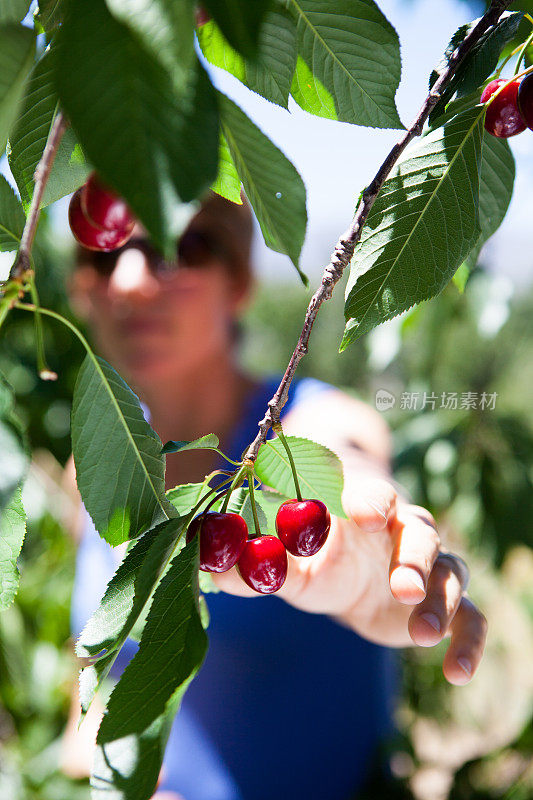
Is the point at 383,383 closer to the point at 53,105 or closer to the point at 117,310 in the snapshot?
the point at 117,310

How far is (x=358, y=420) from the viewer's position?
1499mm

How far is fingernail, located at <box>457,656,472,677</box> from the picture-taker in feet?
1.68

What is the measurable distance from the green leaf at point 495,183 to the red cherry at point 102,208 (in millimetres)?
245

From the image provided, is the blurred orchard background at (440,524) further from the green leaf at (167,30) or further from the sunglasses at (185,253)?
the green leaf at (167,30)

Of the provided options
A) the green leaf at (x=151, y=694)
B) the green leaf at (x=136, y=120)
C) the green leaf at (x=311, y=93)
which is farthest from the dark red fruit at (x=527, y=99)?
the green leaf at (x=151, y=694)

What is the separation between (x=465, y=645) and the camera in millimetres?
528

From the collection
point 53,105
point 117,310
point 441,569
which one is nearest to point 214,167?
point 53,105

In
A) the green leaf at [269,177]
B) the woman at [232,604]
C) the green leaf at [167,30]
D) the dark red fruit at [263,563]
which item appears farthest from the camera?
the woman at [232,604]

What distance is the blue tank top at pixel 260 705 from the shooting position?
1416 millimetres

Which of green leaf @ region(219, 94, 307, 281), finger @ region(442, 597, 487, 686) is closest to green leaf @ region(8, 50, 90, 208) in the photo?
green leaf @ region(219, 94, 307, 281)

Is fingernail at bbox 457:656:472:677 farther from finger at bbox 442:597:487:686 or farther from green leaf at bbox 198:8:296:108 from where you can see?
green leaf at bbox 198:8:296:108

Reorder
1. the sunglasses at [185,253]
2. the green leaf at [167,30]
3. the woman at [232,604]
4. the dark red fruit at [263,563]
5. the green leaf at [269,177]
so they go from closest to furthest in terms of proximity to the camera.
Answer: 1. the green leaf at [167,30]
2. the green leaf at [269,177]
3. the dark red fruit at [263,563]
4. the sunglasses at [185,253]
5. the woman at [232,604]

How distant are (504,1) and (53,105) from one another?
10.6 inches

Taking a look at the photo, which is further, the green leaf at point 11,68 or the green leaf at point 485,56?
the green leaf at point 485,56
